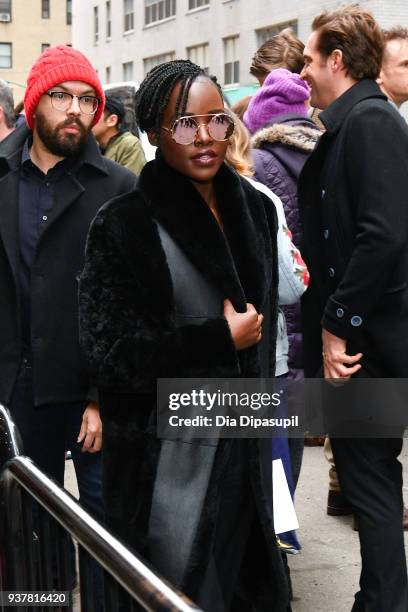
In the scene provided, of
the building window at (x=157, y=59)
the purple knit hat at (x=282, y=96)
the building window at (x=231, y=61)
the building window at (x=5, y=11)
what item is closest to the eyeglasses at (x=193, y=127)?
the purple knit hat at (x=282, y=96)

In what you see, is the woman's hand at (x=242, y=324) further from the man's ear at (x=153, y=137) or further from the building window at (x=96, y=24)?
the building window at (x=96, y=24)

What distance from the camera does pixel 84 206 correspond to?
3412 millimetres

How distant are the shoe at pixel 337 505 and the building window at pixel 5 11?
62863mm

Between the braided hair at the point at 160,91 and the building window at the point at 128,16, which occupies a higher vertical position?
the building window at the point at 128,16

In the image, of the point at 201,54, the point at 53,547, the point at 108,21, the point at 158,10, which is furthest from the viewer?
the point at 108,21

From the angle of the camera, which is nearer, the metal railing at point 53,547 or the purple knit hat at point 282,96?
the metal railing at point 53,547

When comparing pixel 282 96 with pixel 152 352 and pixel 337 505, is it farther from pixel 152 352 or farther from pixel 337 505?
pixel 152 352

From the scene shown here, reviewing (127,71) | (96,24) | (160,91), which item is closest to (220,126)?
(160,91)

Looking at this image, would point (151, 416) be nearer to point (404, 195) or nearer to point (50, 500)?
point (50, 500)

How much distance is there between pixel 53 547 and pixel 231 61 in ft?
113

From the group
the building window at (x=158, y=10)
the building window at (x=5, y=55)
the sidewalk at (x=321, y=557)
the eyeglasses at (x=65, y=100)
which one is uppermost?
the building window at (x=5, y=55)

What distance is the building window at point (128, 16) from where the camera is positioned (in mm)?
44594

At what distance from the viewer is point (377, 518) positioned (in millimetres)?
3289

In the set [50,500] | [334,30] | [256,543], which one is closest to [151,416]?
[256,543]
